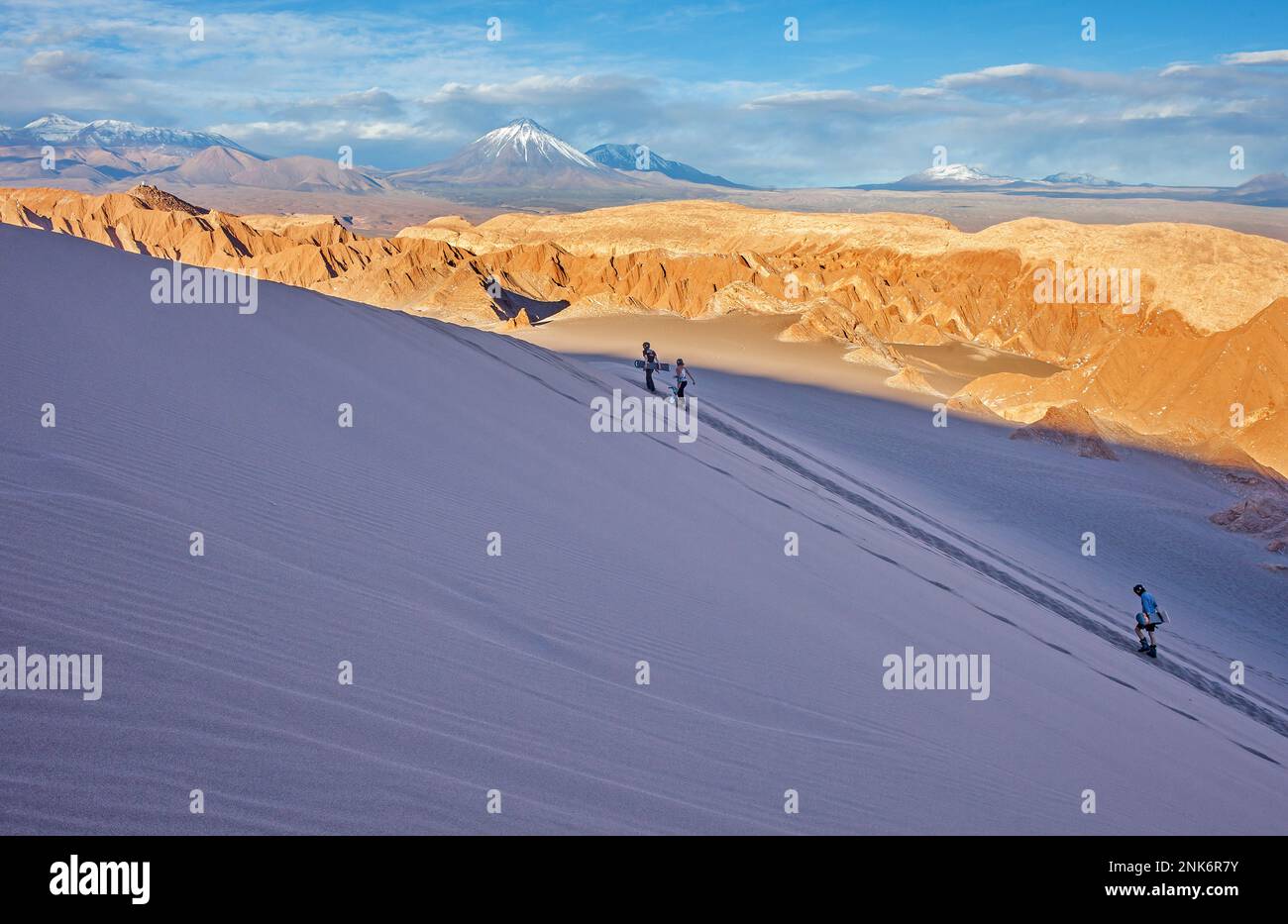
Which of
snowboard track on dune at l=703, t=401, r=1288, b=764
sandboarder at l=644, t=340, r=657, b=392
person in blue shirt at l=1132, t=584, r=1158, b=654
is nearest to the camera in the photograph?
snowboard track on dune at l=703, t=401, r=1288, b=764

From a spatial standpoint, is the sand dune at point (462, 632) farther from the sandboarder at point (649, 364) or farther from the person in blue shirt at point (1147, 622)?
the sandboarder at point (649, 364)

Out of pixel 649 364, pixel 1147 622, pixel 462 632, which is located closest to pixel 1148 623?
pixel 1147 622

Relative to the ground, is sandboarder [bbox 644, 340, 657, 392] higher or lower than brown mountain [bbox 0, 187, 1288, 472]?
lower

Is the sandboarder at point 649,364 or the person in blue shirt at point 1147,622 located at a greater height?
the sandboarder at point 649,364

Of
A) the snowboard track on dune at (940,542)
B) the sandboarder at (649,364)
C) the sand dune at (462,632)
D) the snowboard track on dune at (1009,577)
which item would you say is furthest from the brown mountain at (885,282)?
the sand dune at (462,632)

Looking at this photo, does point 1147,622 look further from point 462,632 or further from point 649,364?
point 649,364

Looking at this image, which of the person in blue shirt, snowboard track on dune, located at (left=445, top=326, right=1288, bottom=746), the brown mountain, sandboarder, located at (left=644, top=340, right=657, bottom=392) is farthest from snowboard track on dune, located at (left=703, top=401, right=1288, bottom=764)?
the brown mountain

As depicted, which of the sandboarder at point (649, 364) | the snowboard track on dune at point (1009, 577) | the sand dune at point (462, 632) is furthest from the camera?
the sandboarder at point (649, 364)

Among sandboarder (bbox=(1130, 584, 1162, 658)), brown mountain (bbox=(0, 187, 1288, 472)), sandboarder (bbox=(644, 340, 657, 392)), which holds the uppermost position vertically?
brown mountain (bbox=(0, 187, 1288, 472))

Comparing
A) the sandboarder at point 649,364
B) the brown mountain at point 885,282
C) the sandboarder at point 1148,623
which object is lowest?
the sandboarder at point 1148,623

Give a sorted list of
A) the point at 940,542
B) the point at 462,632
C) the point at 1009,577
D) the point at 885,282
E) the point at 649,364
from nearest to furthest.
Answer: the point at 462,632 < the point at 1009,577 < the point at 940,542 < the point at 649,364 < the point at 885,282

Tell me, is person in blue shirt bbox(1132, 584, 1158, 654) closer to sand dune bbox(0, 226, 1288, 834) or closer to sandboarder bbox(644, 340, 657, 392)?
sand dune bbox(0, 226, 1288, 834)

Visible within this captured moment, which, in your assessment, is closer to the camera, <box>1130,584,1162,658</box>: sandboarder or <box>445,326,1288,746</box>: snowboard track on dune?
<box>445,326,1288,746</box>: snowboard track on dune
